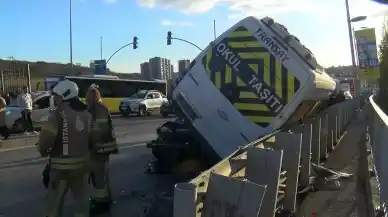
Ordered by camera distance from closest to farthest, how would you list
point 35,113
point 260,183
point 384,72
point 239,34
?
point 260,183
point 239,34
point 35,113
point 384,72

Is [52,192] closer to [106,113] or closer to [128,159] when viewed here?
[106,113]

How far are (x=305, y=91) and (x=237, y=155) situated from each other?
8.52 ft

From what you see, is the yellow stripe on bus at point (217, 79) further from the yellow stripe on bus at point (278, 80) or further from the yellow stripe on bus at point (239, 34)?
the yellow stripe on bus at point (278, 80)

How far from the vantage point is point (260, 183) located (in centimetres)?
430

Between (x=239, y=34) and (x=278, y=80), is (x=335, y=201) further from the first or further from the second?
(x=239, y=34)

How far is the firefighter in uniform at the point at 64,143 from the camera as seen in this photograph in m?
4.59

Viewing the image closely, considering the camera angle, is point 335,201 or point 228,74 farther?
point 228,74

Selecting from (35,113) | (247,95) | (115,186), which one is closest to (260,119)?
(247,95)

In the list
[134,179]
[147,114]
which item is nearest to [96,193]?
[134,179]

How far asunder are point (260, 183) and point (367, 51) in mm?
30580

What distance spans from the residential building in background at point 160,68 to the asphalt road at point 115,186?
53760mm

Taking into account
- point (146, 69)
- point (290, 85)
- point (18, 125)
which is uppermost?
point (146, 69)

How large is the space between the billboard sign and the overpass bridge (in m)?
21.7

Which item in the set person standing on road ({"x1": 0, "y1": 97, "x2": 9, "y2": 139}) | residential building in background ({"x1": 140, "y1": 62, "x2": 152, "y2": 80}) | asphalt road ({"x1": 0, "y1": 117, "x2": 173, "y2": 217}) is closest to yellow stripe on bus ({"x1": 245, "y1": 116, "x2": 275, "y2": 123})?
asphalt road ({"x1": 0, "y1": 117, "x2": 173, "y2": 217})
